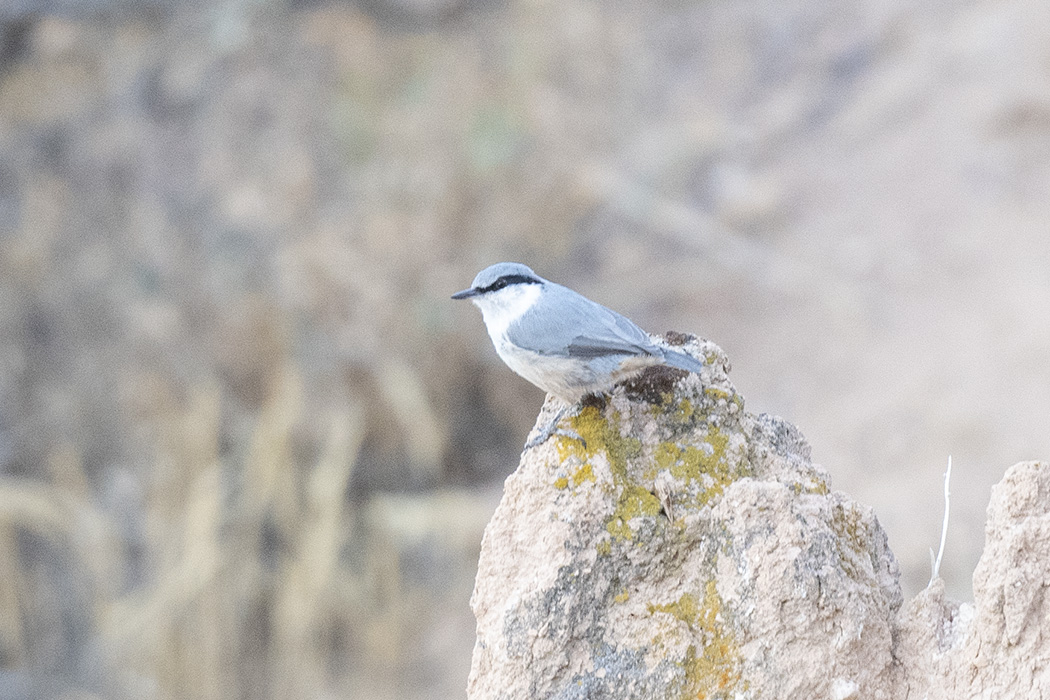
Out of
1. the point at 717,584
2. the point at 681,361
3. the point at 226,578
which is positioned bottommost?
the point at 717,584

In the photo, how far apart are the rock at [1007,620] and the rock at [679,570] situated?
0.38 ft

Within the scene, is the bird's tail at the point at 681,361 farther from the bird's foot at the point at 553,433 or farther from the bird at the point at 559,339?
the bird's foot at the point at 553,433

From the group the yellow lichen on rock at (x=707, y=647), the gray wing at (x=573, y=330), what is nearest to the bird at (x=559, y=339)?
the gray wing at (x=573, y=330)

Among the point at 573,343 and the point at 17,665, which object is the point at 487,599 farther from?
the point at 17,665

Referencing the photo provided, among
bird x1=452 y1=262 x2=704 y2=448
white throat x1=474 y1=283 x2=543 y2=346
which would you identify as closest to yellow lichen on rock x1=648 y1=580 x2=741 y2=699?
bird x1=452 y1=262 x2=704 y2=448

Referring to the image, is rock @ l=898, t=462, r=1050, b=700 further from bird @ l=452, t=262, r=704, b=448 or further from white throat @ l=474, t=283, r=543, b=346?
white throat @ l=474, t=283, r=543, b=346

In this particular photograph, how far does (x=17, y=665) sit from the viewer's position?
25.4 feet

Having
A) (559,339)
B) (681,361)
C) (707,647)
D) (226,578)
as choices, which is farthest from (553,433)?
(226,578)

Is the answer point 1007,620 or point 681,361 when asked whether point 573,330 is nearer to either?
point 681,361

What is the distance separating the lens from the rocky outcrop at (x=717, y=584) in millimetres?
2264

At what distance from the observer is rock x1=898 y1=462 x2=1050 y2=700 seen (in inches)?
86.7

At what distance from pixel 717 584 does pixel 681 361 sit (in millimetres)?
573

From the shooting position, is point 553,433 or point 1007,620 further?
point 553,433

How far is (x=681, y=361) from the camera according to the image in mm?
2613
